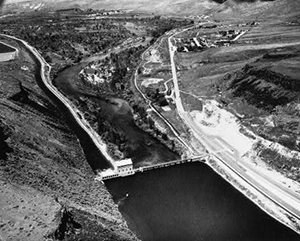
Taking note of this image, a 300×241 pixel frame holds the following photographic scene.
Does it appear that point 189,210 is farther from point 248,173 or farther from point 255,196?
point 248,173

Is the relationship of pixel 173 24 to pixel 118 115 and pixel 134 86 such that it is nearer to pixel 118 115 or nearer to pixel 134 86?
pixel 134 86

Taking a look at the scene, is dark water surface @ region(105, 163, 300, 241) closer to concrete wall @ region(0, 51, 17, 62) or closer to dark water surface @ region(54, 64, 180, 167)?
dark water surface @ region(54, 64, 180, 167)

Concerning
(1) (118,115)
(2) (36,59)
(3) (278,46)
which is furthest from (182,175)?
(2) (36,59)

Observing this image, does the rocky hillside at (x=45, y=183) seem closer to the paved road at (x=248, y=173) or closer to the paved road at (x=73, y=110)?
the paved road at (x=73, y=110)

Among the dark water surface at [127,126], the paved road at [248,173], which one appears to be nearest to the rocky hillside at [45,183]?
the dark water surface at [127,126]

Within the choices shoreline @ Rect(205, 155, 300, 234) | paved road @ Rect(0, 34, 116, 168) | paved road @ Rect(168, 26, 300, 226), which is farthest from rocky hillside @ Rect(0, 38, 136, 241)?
paved road @ Rect(168, 26, 300, 226)

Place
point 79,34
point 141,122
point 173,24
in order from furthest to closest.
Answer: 1. point 173,24
2. point 79,34
3. point 141,122
